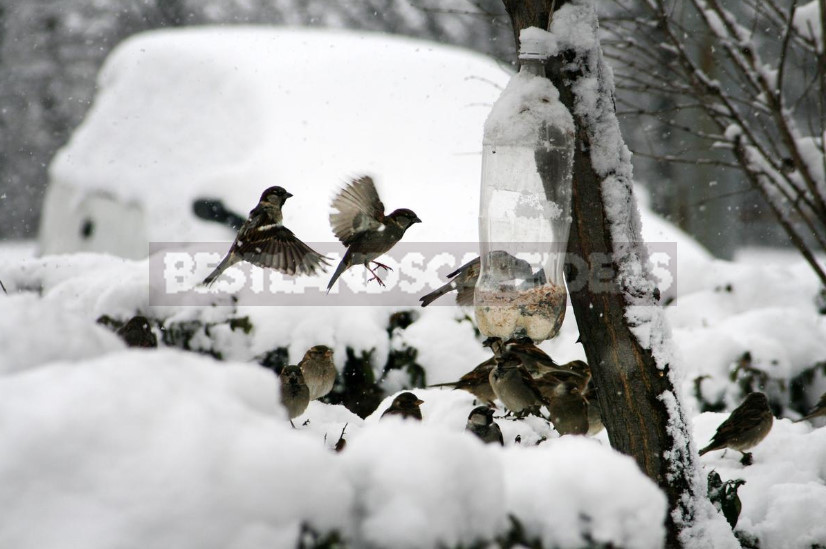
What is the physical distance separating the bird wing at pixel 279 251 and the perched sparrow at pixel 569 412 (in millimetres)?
1452

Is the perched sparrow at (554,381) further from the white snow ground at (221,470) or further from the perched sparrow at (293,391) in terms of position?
the white snow ground at (221,470)

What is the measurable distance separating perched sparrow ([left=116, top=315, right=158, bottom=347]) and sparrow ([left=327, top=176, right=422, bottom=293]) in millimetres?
1408

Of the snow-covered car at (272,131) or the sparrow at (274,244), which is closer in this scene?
the sparrow at (274,244)

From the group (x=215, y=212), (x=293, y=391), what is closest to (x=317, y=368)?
(x=293, y=391)

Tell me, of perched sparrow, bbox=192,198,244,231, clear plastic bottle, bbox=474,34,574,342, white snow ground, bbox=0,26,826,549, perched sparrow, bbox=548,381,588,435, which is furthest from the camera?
perched sparrow, bbox=192,198,244,231

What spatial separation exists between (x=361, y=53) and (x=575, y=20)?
4004mm

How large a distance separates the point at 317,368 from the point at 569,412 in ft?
4.84

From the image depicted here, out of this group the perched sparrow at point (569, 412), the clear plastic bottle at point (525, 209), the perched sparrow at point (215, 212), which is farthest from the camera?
the perched sparrow at point (215, 212)

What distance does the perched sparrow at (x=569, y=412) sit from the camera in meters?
4.27

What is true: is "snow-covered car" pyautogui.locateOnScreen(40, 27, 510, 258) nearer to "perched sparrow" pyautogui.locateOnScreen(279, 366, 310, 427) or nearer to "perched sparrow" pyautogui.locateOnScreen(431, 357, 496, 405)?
"perched sparrow" pyautogui.locateOnScreen(431, 357, 496, 405)

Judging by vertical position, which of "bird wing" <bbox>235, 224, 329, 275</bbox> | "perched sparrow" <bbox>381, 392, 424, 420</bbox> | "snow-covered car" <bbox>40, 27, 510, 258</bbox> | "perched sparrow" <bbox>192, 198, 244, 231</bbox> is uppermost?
"snow-covered car" <bbox>40, 27, 510, 258</bbox>

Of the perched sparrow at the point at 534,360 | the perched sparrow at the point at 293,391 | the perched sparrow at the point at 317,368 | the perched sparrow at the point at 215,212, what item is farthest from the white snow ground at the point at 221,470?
the perched sparrow at the point at 215,212

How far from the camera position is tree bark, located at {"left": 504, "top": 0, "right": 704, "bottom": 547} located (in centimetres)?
292

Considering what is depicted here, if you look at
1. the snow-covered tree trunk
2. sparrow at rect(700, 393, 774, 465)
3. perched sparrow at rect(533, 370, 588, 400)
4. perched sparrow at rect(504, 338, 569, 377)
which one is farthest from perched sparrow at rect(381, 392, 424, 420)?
sparrow at rect(700, 393, 774, 465)
